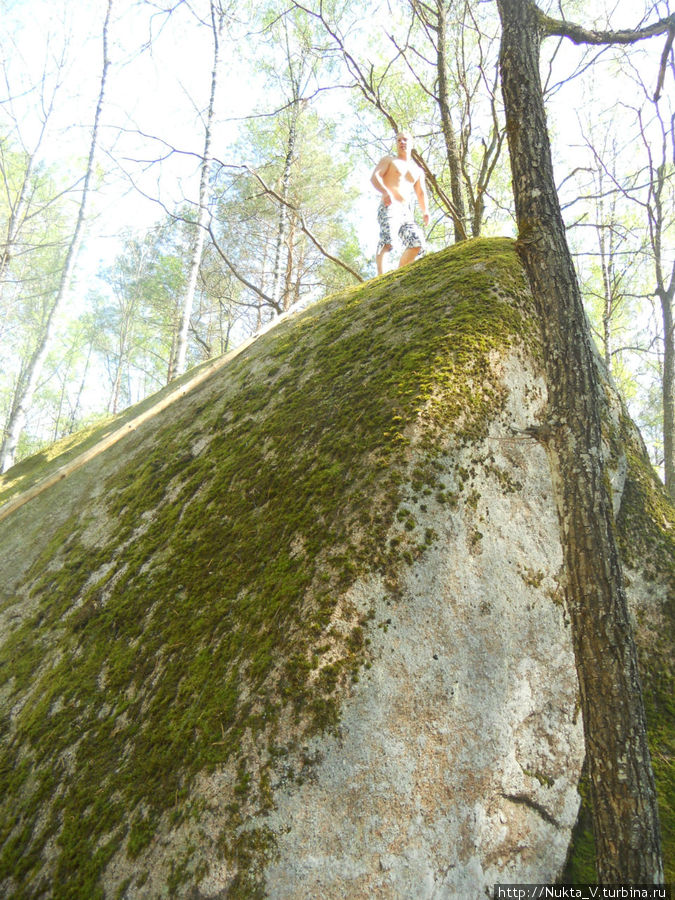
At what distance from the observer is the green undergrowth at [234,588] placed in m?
1.32

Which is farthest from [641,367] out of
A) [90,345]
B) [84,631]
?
[90,345]

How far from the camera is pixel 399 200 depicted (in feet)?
16.9

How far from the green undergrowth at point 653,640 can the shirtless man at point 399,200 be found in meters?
3.14

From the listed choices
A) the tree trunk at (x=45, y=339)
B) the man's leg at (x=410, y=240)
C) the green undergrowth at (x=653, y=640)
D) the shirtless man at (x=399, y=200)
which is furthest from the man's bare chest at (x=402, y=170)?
the tree trunk at (x=45, y=339)

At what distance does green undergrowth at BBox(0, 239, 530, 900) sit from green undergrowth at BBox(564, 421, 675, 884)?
3.95 feet

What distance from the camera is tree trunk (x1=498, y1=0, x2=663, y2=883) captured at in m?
1.41

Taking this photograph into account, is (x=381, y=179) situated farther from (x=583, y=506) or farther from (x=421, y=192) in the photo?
(x=583, y=506)

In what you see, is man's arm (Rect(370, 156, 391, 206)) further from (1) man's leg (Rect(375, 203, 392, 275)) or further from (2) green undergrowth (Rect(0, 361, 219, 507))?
(2) green undergrowth (Rect(0, 361, 219, 507))

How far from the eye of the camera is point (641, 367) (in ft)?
41.9

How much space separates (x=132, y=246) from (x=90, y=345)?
627 cm

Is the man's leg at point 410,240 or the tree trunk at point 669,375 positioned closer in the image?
the man's leg at point 410,240

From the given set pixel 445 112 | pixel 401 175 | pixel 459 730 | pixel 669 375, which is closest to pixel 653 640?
pixel 459 730

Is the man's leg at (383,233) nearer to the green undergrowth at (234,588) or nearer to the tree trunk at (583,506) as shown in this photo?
the green undergrowth at (234,588)

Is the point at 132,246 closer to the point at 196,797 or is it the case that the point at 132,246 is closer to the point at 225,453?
the point at 225,453
